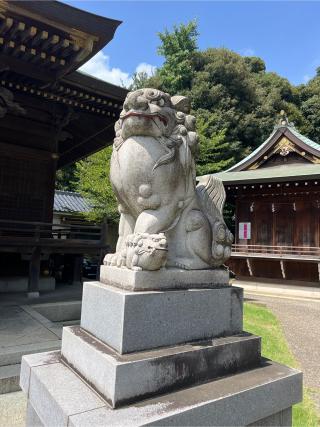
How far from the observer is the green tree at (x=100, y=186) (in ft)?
44.6

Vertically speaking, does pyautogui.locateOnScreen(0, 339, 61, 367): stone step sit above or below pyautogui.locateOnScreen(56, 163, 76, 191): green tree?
below

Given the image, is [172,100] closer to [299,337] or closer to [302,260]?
[299,337]

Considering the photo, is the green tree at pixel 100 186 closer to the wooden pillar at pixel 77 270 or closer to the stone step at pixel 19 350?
the wooden pillar at pixel 77 270

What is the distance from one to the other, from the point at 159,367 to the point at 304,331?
565 cm

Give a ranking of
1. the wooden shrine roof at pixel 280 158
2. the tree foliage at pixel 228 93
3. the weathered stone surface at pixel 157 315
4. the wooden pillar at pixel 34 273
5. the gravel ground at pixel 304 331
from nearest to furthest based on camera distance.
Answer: the weathered stone surface at pixel 157 315 → the gravel ground at pixel 304 331 → the wooden pillar at pixel 34 273 → the wooden shrine roof at pixel 280 158 → the tree foliage at pixel 228 93

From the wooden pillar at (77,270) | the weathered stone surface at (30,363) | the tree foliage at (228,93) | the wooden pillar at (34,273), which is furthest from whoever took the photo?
the tree foliage at (228,93)

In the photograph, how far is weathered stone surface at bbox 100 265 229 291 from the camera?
2.13 meters

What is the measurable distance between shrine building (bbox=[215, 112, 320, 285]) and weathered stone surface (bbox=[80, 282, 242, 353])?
33.4ft

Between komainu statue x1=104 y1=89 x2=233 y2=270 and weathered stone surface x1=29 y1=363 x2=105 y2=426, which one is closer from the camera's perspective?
weathered stone surface x1=29 y1=363 x2=105 y2=426

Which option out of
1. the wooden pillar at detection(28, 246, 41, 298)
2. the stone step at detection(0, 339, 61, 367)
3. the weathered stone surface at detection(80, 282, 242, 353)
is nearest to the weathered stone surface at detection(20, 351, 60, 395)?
the weathered stone surface at detection(80, 282, 242, 353)

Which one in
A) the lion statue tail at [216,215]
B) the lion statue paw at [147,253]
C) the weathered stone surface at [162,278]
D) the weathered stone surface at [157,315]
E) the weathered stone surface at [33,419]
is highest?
the lion statue tail at [216,215]

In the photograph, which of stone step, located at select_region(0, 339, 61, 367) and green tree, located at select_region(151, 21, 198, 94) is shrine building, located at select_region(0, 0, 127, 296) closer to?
stone step, located at select_region(0, 339, 61, 367)

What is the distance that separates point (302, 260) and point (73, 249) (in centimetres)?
872

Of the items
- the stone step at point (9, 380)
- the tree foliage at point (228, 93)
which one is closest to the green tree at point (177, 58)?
the tree foliage at point (228, 93)
